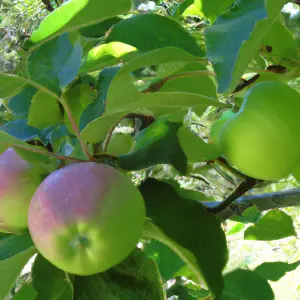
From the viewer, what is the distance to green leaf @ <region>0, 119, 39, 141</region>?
1.82ft

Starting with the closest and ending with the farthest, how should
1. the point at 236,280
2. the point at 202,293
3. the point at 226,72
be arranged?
the point at 226,72
the point at 236,280
the point at 202,293

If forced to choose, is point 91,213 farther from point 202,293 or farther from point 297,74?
point 202,293

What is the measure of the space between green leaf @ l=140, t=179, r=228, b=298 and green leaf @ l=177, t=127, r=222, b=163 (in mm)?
49

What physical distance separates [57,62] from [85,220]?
18 cm

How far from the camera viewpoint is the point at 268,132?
1.24 feet

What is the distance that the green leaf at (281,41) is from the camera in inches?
16.7

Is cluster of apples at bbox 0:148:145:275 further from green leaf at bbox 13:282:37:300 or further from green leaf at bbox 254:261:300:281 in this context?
green leaf at bbox 254:261:300:281

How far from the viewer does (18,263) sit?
464mm

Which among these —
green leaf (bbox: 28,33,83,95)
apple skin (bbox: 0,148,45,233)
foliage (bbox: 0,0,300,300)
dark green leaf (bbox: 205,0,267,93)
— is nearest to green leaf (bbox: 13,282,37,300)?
foliage (bbox: 0,0,300,300)

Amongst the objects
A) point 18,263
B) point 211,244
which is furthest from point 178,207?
point 18,263

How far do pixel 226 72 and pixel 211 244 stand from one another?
0.19m

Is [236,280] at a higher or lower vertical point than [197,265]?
lower

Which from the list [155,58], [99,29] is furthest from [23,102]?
[155,58]

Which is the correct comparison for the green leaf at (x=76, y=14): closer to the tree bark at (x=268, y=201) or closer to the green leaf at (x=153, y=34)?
the green leaf at (x=153, y=34)
